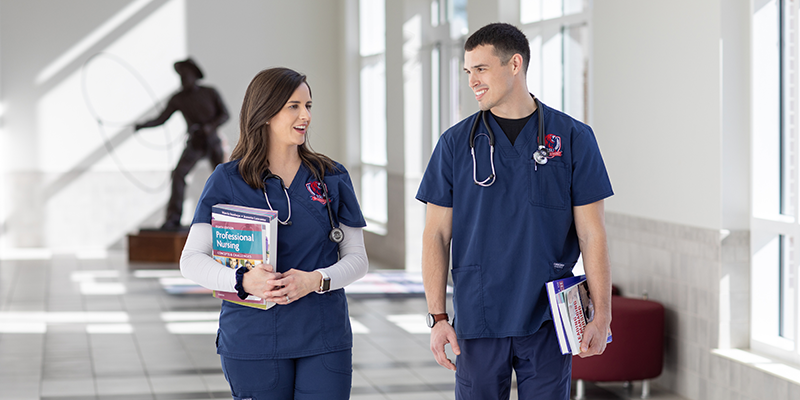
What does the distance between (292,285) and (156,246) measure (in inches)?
324

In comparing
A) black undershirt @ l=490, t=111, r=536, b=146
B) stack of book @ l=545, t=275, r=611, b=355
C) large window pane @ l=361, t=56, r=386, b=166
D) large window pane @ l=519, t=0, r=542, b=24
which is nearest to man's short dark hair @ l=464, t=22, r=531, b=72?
black undershirt @ l=490, t=111, r=536, b=146

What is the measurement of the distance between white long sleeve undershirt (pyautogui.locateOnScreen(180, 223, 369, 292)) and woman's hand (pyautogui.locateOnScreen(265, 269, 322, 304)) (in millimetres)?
58

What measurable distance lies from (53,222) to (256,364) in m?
9.96

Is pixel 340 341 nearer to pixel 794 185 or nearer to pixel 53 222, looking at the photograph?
pixel 794 185

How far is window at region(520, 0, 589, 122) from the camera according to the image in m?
6.32

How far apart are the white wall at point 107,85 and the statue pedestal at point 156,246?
1.55 metres

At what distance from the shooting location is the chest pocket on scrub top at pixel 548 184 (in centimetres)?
220

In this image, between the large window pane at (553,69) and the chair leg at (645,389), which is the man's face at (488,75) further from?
the large window pane at (553,69)

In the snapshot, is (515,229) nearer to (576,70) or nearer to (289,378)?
(289,378)

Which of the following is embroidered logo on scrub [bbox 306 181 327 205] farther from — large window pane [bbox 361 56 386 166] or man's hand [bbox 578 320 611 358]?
large window pane [bbox 361 56 386 166]

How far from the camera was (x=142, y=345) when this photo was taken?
578 centimetres

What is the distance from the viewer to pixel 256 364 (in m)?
2.15

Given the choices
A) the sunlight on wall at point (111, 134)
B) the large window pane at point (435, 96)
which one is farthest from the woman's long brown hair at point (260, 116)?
the sunlight on wall at point (111, 134)

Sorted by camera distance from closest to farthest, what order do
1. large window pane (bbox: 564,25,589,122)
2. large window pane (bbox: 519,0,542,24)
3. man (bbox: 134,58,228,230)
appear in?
large window pane (bbox: 564,25,589,122), large window pane (bbox: 519,0,542,24), man (bbox: 134,58,228,230)
